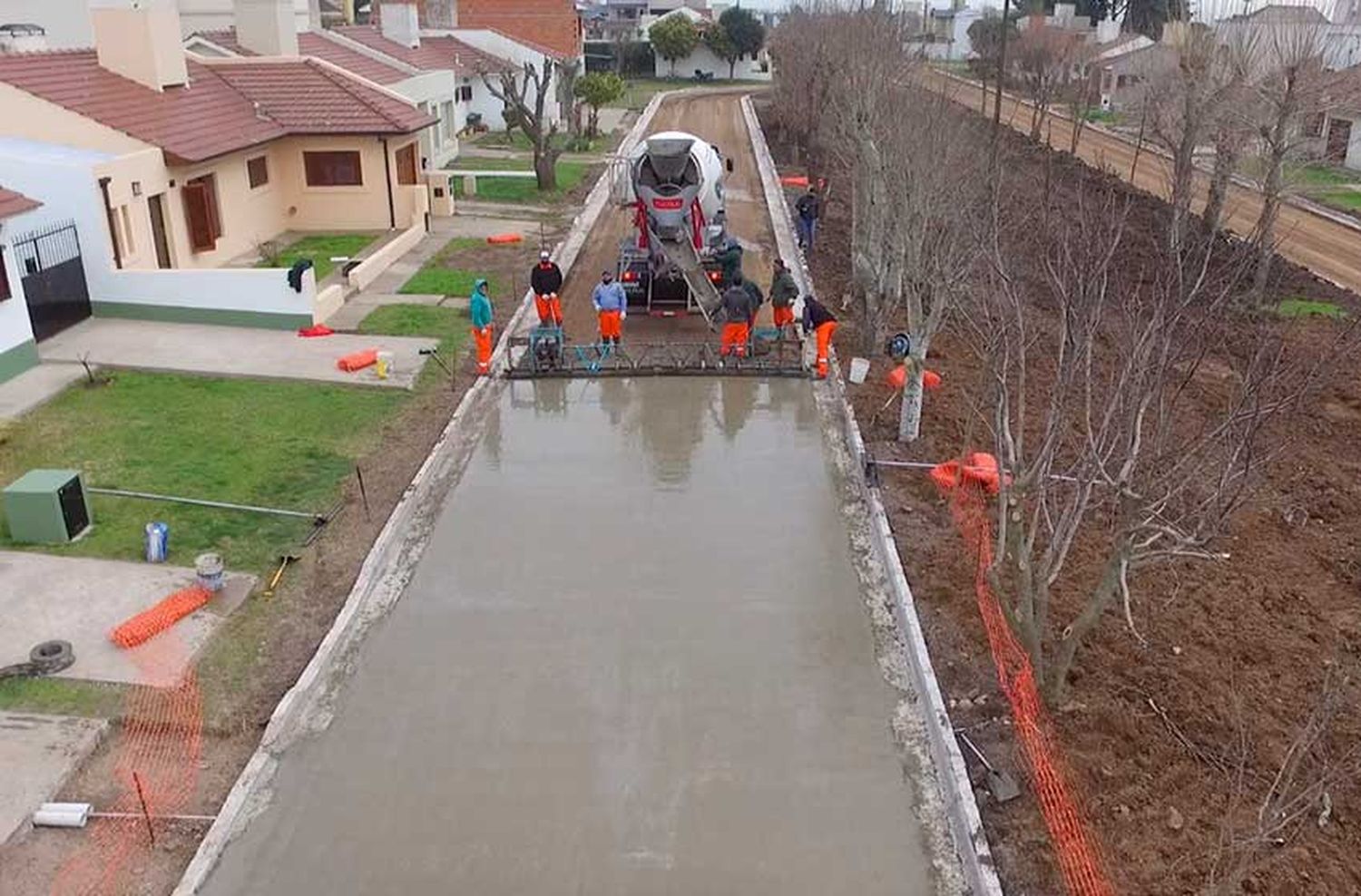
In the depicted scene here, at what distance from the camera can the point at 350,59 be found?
109 ft

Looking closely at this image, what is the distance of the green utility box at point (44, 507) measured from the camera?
11.1 metres

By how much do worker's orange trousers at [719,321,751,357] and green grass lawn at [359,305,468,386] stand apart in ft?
13.5

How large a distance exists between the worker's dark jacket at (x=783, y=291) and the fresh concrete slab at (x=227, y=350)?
17.6 feet

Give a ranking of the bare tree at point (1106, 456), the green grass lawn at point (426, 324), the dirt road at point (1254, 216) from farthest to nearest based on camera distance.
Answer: the dirt road at point (1254, 216), the green grass lawn at point (426, 324), the bare tree at point (1106, 456)

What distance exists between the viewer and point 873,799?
789cm

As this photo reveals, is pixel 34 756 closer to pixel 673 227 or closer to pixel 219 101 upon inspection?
pixel 673 227

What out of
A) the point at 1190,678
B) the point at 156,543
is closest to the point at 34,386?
the point at 156,543

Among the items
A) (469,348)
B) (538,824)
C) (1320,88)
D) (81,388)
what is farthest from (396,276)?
(1320,88)

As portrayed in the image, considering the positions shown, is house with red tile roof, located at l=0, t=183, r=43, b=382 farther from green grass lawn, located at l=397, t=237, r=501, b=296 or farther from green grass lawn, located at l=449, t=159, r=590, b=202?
green grass lawn, located at l=449, t=159, r=590, b=202

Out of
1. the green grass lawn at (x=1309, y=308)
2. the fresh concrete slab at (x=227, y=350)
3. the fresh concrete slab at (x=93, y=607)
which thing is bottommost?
the green grass lawn at (x=1309, y=308)

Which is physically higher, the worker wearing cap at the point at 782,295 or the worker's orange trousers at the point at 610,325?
the worker wearing cap at the point at 782,295

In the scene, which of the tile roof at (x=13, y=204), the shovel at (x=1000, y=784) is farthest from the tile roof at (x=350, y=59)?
the shovel at (x=1000, y=784)

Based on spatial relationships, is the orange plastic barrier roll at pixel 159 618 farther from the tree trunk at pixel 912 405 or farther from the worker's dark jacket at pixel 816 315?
the worker's dark jacket at pixel 816 315

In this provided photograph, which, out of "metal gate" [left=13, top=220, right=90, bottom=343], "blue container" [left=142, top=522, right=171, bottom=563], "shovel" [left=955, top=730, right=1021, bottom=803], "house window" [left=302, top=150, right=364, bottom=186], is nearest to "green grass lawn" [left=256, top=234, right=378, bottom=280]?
"house window" [left=302, top=150, right=364, bottom=186]
